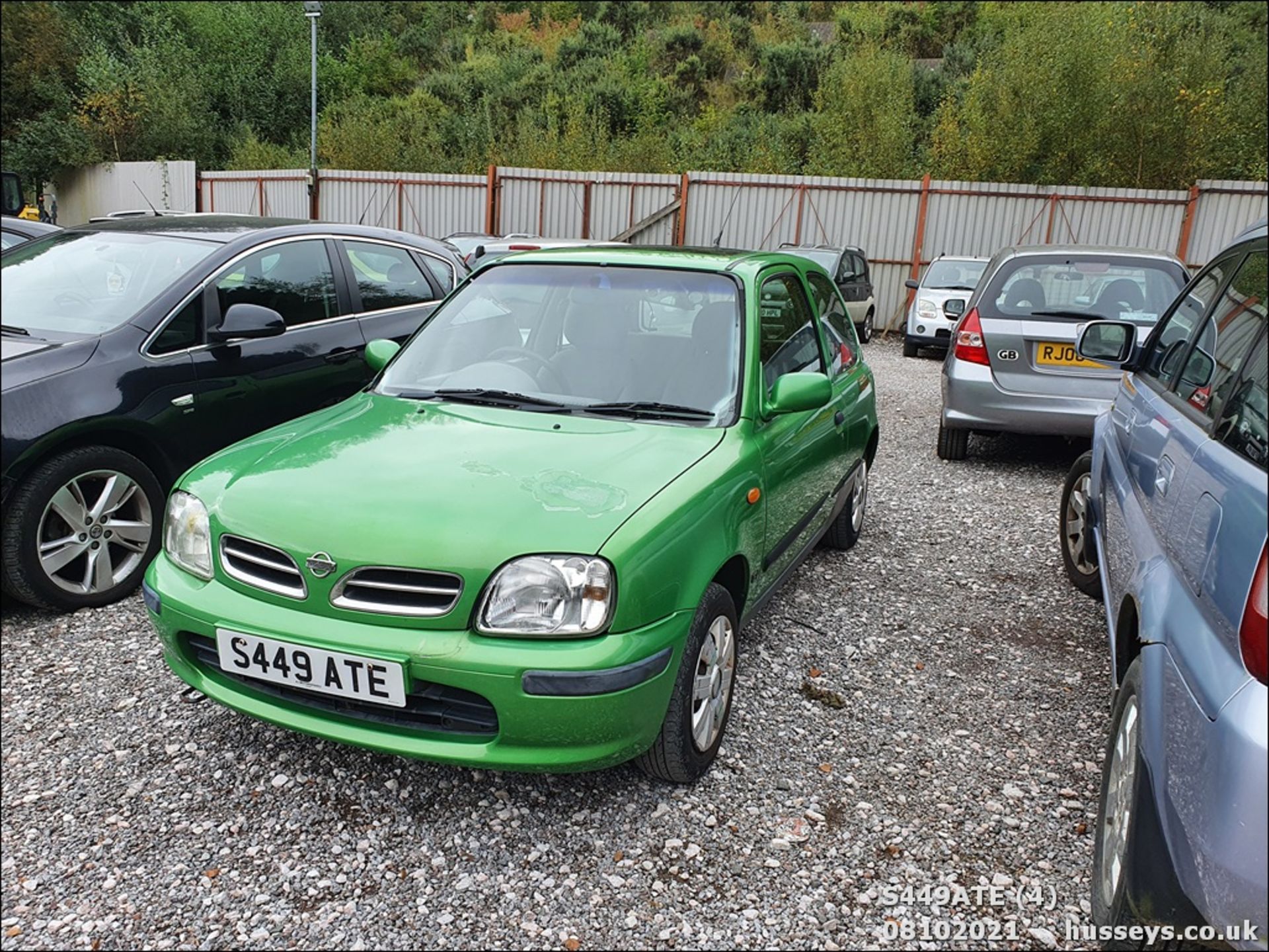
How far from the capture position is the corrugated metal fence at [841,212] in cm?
1630

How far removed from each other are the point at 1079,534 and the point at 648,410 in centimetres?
262

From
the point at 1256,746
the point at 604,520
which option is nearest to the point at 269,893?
the point at 604,520

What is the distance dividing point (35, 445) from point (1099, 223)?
1746 centimetres

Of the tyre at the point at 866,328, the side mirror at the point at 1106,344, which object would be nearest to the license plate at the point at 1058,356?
the side mirror at the point at 1106,344

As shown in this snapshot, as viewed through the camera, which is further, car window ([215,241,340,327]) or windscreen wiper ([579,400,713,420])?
car window ([215,241,340,327])

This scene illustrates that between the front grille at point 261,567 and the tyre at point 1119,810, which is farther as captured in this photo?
the front grille at point 261,567

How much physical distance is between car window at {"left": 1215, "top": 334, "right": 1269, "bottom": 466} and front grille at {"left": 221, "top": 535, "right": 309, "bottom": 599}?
2276mm

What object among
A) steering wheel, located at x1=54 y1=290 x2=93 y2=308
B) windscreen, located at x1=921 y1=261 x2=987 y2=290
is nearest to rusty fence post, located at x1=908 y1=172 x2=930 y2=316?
windscreen, located at x1=921 y1=261 x2=987 y2=290

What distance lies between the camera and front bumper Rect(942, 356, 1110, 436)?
621 centimetres

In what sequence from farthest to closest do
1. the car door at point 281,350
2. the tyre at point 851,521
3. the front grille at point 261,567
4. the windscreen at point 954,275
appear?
the windscreen at point 954,275
the tyre at point 851,521
the car door at point 281,350
the front grille at point 261,567

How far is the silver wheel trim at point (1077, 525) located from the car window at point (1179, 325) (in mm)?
1020

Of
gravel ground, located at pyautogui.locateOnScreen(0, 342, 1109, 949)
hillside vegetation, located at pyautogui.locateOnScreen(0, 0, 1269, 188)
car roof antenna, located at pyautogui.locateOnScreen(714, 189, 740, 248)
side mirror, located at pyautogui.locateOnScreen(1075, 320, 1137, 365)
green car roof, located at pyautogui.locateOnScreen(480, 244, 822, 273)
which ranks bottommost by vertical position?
gravel ground, located at pyautogui.locateOnScreen(0, 342, 1109, 949)

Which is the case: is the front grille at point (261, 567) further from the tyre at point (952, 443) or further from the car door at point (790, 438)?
the tyre at point (952, 443)

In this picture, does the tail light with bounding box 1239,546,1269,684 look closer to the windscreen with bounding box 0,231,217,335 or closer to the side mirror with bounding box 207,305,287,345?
the side mirror with bounding box 207,305,287,345
